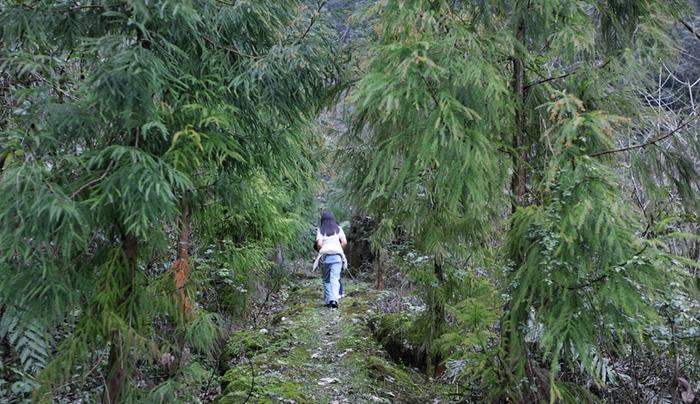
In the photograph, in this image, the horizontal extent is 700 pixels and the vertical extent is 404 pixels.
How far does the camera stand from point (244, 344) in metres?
7.68

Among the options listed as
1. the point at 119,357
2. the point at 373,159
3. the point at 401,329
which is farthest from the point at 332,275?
the point at 119,357

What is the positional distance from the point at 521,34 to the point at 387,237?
4.33 m

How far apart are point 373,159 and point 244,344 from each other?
4476 mm

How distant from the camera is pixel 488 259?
655 centimetres

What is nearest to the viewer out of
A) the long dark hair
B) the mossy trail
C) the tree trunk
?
the tree trunk

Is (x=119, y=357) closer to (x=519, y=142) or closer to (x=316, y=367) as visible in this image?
(x=316, y=367)

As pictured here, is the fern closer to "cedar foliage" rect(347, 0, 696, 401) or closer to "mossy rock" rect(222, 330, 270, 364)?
"cedar foliage" rect(347, 0, 696, 401)

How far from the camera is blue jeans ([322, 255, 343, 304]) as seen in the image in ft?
32.3

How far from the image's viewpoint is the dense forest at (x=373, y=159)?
11.3ft

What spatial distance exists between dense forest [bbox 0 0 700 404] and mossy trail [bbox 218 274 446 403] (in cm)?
13

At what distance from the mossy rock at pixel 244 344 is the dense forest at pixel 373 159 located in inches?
71.5

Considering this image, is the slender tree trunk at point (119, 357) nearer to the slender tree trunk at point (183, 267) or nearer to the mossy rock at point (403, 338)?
the slender tree trunk at point (183, 267)

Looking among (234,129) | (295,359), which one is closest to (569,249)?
(234,129)

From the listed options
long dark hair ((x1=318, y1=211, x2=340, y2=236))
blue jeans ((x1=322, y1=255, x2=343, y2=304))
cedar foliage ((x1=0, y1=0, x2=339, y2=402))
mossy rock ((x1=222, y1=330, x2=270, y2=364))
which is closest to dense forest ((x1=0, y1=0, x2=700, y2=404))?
cedar foliage ((x1=0, y1=0, x2=339, y2=402))
